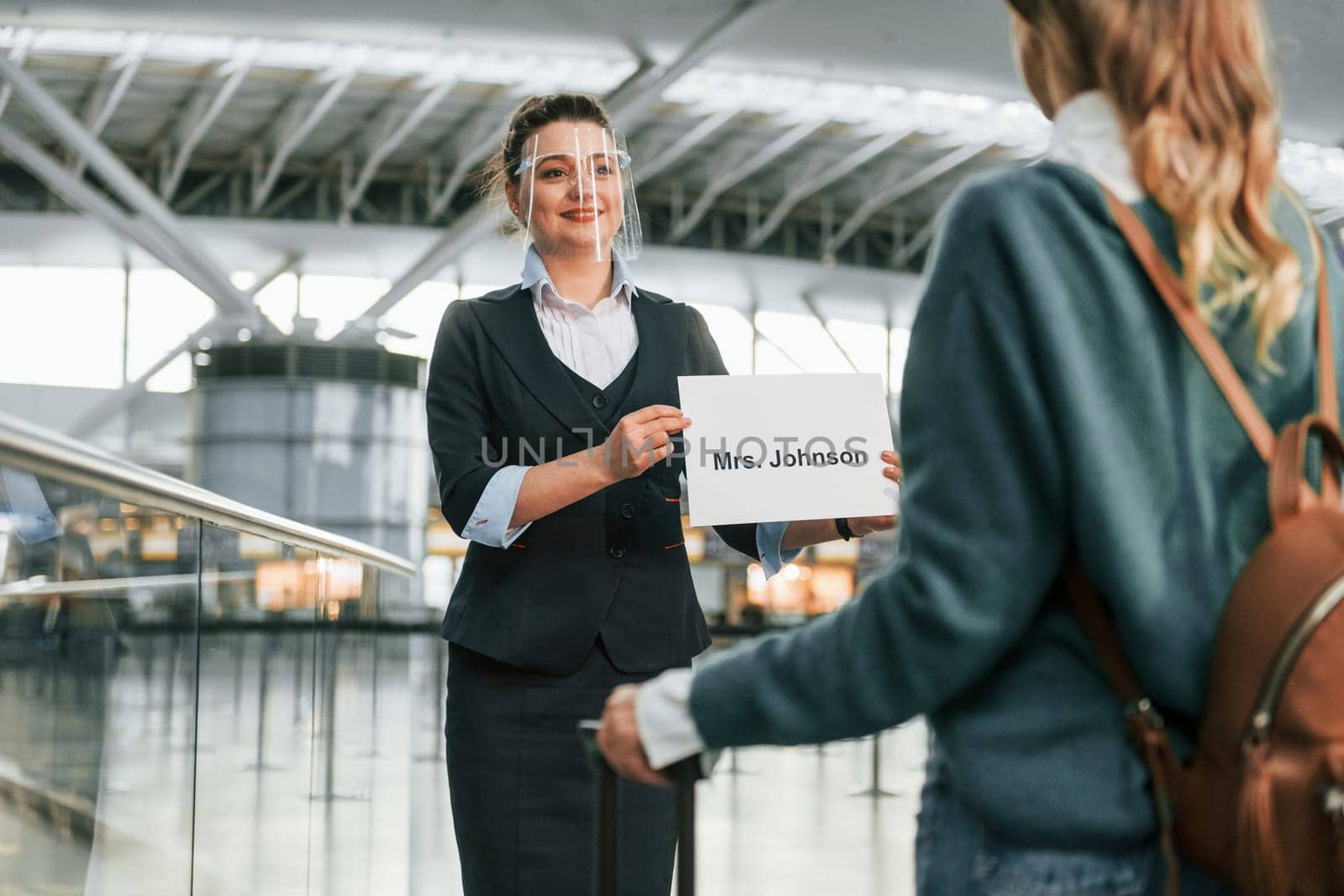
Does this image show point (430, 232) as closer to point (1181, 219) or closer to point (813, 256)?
point (813, 256)

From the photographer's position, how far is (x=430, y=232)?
27.5m

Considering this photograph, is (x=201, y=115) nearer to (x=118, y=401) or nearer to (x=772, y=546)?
(x=118, y=401)

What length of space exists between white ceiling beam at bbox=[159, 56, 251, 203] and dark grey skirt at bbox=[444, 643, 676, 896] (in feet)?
69.5

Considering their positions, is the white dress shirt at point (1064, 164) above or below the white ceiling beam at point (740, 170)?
below

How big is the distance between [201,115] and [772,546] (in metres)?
24.4

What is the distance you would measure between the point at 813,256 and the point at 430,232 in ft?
29.8

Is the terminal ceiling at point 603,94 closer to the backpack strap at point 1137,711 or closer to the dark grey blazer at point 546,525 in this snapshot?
the dark grey blazer at point 546,525

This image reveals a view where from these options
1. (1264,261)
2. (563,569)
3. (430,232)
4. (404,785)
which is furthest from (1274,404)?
(430,232)

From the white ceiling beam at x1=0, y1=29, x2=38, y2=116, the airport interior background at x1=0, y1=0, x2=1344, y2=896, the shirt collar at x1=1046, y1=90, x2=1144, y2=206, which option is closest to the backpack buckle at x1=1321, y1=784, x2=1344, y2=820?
the shirt collar at x1=1046, y1=90, x2=1144, y2=206

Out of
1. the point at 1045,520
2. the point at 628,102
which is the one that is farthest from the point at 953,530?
the point at 628,102

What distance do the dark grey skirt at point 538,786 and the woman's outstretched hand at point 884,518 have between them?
1.57 feet

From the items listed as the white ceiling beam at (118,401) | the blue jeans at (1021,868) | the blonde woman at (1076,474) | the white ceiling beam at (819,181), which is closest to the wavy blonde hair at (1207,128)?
the blonde woman at (1076,474)

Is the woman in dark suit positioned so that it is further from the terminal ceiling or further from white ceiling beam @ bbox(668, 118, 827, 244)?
white ceiling beam @ bbox(668, 118, 827, 244)

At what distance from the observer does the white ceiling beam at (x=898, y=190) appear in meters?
26.8
